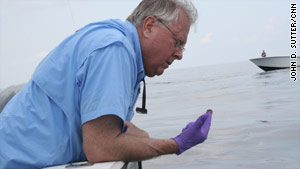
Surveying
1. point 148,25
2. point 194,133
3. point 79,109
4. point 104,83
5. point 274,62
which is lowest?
point 274,62

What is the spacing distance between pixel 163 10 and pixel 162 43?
0.53 ft

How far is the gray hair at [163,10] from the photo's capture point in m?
1.93

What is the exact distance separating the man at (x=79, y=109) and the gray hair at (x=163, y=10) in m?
0.19

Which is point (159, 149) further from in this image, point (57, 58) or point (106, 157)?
point (57, 58)

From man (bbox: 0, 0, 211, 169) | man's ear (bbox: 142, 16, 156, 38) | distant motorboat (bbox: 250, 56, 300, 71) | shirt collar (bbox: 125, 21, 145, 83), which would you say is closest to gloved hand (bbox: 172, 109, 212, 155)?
man (bbox: 0, 0, 211, 169)

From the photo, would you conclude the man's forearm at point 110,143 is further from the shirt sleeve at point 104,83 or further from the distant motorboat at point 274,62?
the distant motorboat at point 274,62

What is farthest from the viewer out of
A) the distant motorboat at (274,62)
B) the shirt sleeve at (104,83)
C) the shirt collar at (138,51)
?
the distant motorboat at (274,62)

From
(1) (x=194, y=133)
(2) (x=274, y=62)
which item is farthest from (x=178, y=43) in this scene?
(2) (x=274, y=62)

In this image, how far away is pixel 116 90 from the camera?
5.14 feet

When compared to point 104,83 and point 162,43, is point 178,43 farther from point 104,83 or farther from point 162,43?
point 104,83

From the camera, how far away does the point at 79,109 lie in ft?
5.49

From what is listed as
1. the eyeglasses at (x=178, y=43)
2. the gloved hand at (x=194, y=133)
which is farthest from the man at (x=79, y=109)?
the eyeglasses at (x=178, y=43)

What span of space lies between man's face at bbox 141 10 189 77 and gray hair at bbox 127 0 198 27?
0.08ft

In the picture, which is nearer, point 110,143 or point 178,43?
point 110,143
